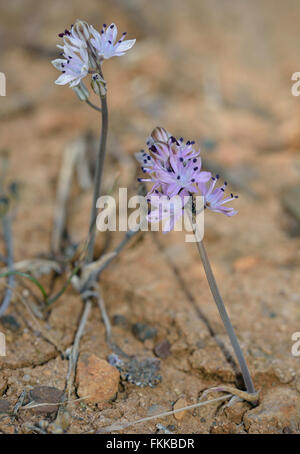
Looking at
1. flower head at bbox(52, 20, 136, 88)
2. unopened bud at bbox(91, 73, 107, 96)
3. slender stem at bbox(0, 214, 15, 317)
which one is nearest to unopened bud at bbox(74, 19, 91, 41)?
flower head at bbox(52, 20, 136, 88)

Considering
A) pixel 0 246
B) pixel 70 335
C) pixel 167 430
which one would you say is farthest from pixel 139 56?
pixel 167 430

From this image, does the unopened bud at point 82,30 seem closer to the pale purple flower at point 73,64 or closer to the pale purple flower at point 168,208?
the pale purple flower at point 73,64

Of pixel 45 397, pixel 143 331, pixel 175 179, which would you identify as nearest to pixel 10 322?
pixel 45 397

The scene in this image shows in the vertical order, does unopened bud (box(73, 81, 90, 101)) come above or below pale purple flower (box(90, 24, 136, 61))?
below

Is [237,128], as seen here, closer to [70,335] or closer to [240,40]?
[240,40]

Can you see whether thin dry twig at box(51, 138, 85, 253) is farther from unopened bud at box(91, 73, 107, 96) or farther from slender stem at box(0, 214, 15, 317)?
unopened bud at box(91, 73, 107, 96)

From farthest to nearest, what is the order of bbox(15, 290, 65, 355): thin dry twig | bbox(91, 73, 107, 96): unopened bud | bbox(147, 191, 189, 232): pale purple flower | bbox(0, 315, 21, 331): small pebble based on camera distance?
bbox(0, 315, 21, 331): small pebble < bbox(15, 290, 65, 355): thin dry twig < bbox(91, 73, 107, 96): unopened bud < bbox(147, 191, 189, 232): pale purple flower
